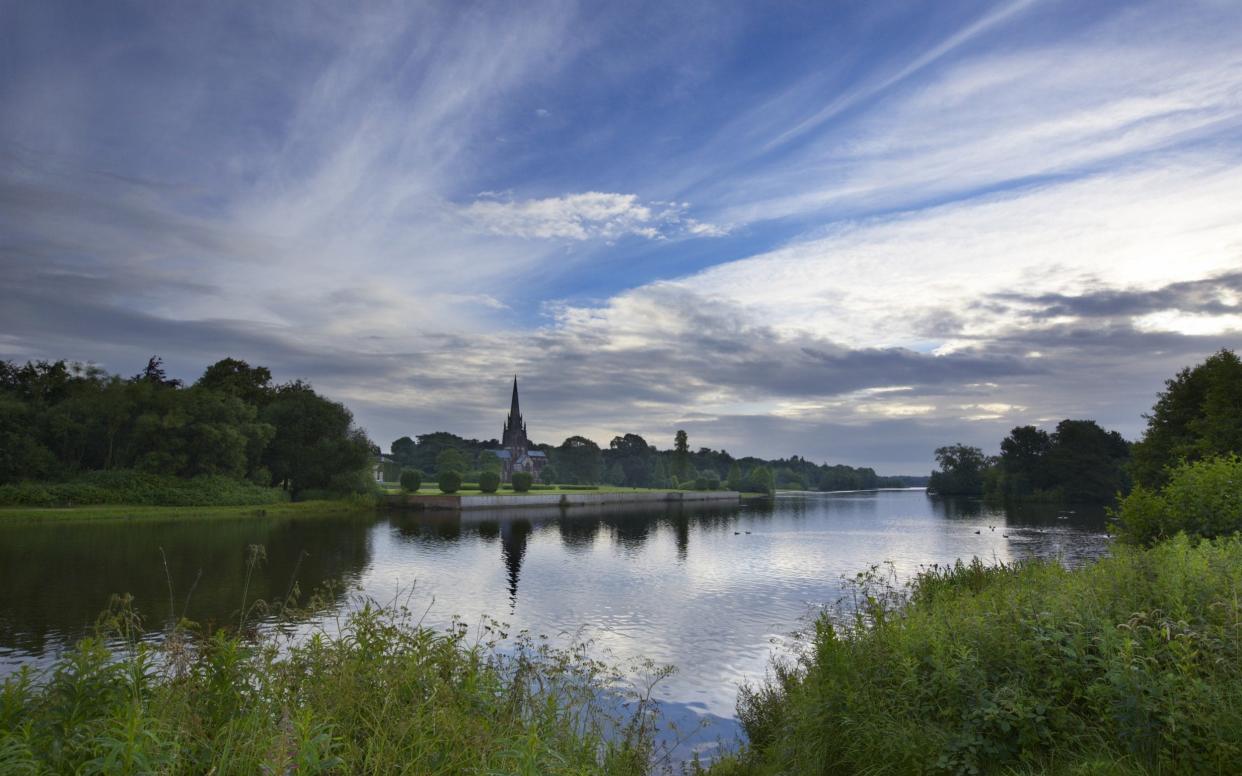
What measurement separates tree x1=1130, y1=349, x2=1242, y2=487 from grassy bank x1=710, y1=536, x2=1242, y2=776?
35135 mm

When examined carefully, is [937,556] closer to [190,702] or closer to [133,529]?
[190,702]

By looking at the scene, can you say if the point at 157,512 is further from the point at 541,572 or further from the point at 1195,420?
the point at 1195,420

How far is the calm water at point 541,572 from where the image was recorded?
16.0 m

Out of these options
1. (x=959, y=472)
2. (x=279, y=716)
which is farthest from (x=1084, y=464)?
(x=279, y=716)

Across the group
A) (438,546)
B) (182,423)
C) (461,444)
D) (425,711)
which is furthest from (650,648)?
(461,444)

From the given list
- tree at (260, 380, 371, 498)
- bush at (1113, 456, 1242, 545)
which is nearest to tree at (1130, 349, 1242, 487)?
bush at (1113, 456, 1242, 545)

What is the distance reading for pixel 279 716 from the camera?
18.9 feet

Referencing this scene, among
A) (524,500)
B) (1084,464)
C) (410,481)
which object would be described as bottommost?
(524,500)

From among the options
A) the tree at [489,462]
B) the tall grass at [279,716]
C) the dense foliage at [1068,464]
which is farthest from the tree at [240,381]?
the dense foliage at [1068,464]

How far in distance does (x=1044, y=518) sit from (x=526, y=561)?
55.9 metres

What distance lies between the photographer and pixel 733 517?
67.2 meters

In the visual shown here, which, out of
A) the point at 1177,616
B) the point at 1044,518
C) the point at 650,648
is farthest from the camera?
the point at 1044,518

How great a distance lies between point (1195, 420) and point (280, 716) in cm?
4915

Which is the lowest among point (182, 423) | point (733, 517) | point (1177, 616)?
point (733, 517)
